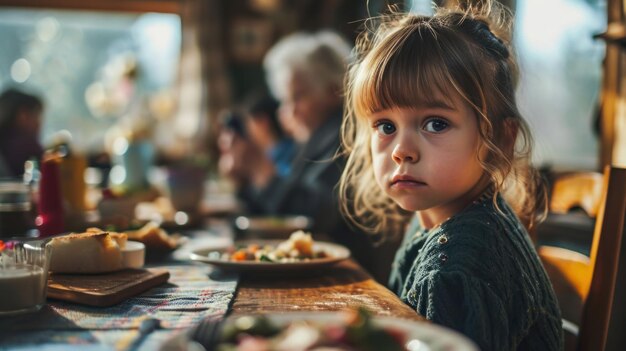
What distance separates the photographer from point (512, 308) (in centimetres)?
101

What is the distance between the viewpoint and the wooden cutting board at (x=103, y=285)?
988 mm

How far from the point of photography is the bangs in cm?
111

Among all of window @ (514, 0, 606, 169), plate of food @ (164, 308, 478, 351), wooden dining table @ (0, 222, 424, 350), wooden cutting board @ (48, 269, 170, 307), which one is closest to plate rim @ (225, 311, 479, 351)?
plate of food @ (164, 308, 478, 351)

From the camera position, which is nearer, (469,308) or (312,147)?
(469,308)

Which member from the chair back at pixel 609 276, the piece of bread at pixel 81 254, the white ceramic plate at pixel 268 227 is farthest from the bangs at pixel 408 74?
the white ceramic plate at pixel 268 227

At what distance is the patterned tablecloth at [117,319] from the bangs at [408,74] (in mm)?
439

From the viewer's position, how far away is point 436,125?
1111mm

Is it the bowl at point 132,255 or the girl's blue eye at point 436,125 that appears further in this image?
the bowl at point 132,255

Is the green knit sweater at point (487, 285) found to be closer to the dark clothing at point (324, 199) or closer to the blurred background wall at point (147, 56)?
the dark clothing at point (324, 199)

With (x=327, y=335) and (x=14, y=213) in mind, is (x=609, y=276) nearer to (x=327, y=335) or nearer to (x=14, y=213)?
(x=327, y=335)

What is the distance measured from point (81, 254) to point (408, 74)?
0.67m

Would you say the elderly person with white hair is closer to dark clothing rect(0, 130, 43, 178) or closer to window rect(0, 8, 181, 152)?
dark clothing rect(0, 130, 43, 178)

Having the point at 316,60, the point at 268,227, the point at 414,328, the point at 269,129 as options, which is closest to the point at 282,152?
the point at 269,129

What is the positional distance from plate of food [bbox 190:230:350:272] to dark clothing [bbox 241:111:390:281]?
2.63 feet
